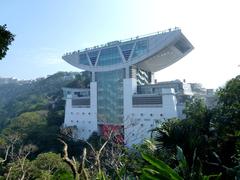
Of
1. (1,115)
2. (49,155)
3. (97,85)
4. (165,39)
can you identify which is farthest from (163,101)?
(1,115)

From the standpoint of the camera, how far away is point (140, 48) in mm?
45094

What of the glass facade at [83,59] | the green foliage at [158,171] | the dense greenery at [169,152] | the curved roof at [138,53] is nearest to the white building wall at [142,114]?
the curved roof at [138,53]

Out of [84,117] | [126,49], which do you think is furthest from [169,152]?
[84,117]

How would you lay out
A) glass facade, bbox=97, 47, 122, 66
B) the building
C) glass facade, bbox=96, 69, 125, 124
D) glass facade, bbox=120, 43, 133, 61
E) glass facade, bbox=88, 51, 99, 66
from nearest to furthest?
the building → glass facade, bbox=120, 43, 133, 61 → glass facade, bbox=96, 69, 125, 124 → glass facade, bbox=97, 47, 122, 66 → glass facade, bbox=88, 51, 99, 66

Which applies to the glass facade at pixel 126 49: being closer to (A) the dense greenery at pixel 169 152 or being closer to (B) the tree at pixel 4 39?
(A) the dense greenery at pixel 169 152

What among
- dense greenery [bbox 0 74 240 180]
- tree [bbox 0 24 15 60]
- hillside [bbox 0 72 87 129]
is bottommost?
dense greenery [bbox 0 74 240 180]

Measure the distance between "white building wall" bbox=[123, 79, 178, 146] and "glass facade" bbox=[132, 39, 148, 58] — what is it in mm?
3742

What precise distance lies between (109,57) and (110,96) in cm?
569

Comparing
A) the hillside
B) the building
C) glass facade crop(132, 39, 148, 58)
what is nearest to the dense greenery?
the building

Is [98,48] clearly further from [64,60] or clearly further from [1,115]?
[1,115]

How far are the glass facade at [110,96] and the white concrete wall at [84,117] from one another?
84cm

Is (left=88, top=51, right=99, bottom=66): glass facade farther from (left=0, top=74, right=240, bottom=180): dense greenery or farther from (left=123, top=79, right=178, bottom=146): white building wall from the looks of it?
(left=0, top=74, right=240, bottom=180): dense greenery

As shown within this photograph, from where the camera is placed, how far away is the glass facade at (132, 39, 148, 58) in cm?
4453

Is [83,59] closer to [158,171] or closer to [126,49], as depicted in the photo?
[126,49]
